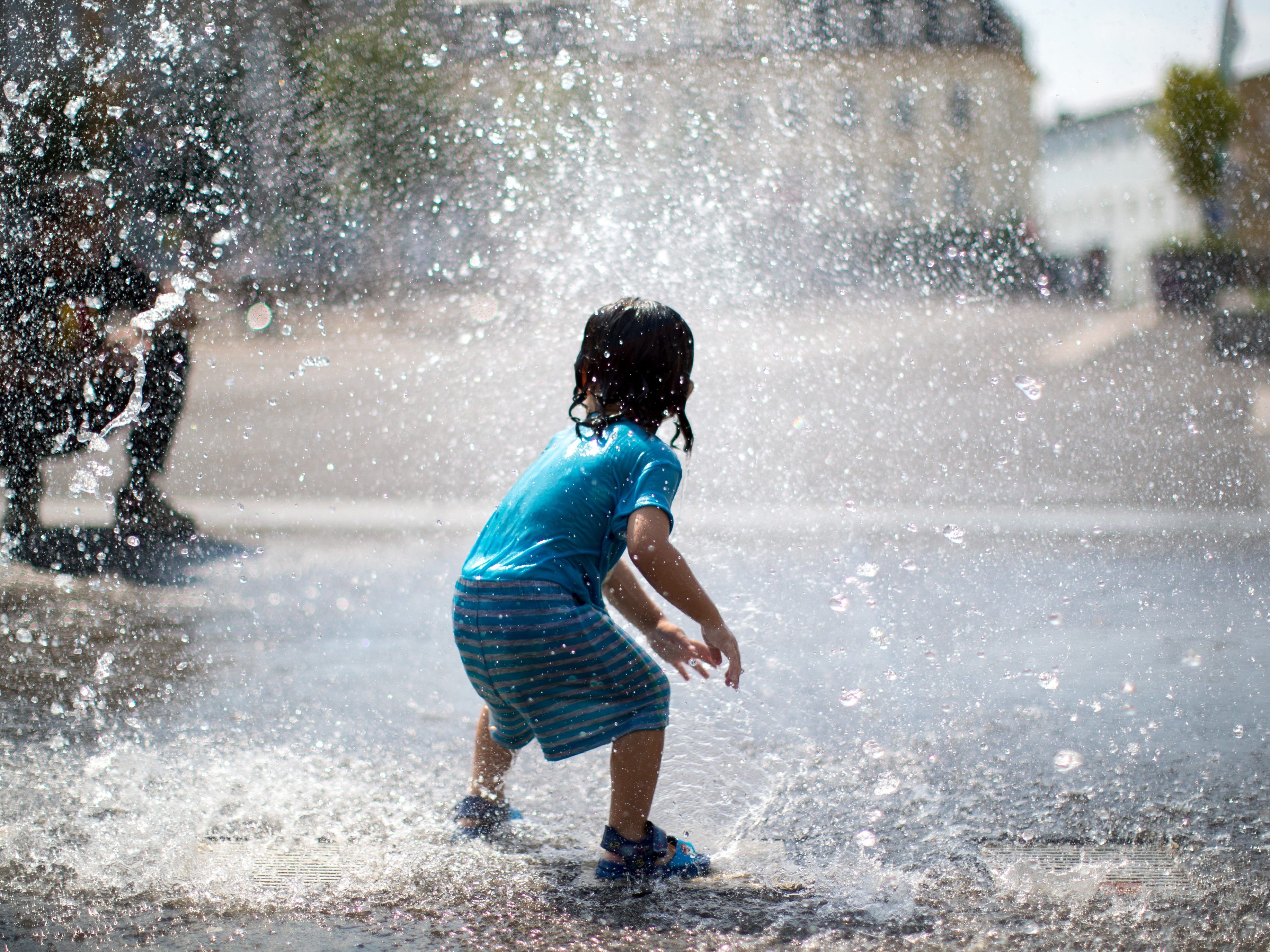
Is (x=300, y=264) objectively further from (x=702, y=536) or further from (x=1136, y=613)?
(x=1136, y=613)

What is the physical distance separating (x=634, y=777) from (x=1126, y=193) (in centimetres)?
699

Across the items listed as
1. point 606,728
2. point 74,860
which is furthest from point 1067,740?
point 74,860

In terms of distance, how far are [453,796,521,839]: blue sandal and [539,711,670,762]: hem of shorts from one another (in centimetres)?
37

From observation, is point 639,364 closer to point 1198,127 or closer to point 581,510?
point 581,510

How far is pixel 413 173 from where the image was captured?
851 cm

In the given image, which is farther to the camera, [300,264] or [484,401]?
[300,264]

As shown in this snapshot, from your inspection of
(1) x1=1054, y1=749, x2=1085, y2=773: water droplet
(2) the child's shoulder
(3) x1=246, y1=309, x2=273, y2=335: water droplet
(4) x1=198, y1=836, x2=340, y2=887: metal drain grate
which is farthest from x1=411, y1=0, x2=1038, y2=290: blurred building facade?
(4) x1=198, y1=836, x2=340, y2=887: metal drain grate

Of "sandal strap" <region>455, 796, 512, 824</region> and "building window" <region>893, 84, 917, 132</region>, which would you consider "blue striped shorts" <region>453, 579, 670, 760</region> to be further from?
"building window" <region>893, 84, 917, 132</region>

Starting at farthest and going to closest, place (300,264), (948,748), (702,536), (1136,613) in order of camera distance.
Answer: (300,264) → (702,536) → (1136,613) → (948,748)

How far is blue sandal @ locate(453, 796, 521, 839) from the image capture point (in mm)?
2396

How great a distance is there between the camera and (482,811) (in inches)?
95.0

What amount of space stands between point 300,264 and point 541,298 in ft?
8.67

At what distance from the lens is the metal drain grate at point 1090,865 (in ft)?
6.81

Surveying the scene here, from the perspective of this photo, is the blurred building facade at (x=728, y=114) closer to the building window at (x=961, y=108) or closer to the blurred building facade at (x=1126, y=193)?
the building window at (x=961, y=108)
